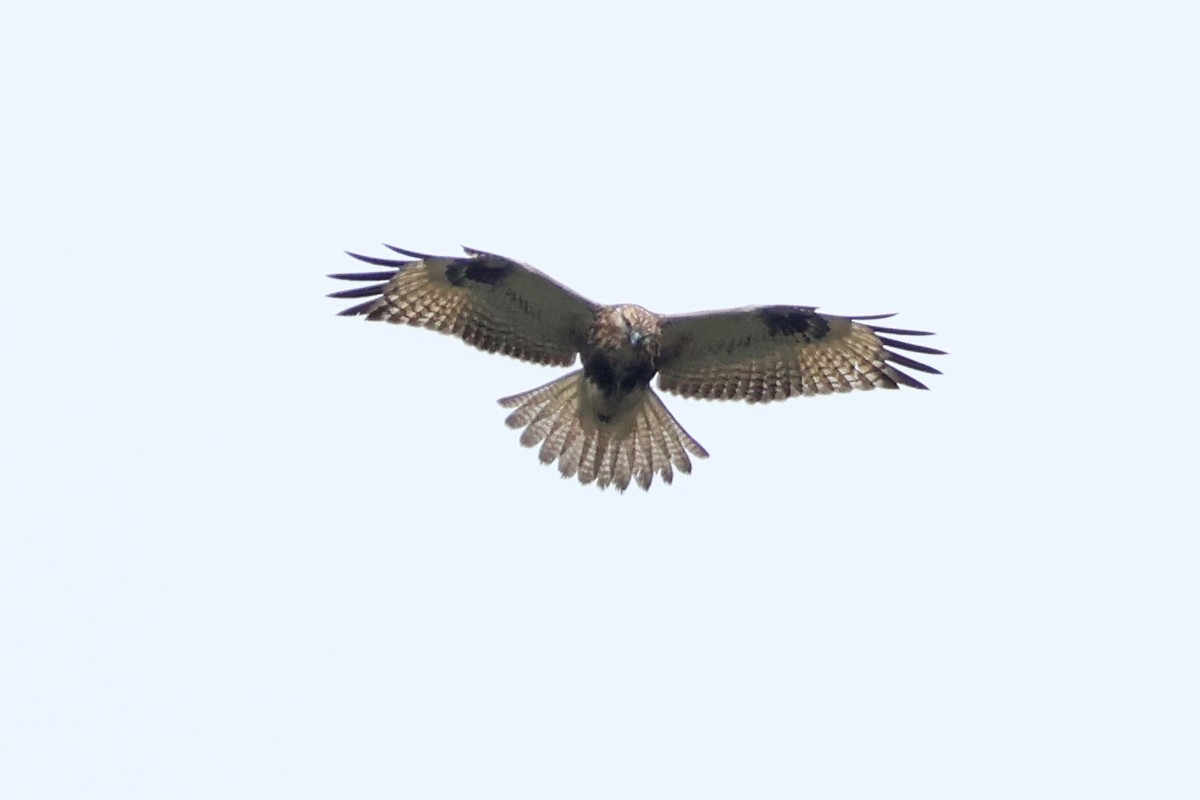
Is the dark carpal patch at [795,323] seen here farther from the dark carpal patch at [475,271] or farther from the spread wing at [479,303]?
the dark carpal patch at [475,271]

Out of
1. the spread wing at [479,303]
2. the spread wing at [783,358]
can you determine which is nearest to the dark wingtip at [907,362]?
the spread wing at [783,358]

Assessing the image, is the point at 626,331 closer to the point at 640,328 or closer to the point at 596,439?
the point at 640,328

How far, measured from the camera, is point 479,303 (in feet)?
43.3

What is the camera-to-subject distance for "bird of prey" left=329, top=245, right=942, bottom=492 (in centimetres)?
1293

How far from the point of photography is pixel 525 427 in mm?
13633

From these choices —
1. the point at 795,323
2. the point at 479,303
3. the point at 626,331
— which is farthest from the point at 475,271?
the point at 795,323

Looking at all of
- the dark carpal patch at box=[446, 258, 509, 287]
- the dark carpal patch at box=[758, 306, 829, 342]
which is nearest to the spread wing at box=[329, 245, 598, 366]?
the dark carpal patch at box=[446, 258, 509, 287]

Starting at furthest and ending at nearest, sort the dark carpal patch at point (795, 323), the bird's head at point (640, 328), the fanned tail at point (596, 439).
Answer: the fanned tail at point (596, 439) → the dark carpal patch at point (795, 323) → the bird's head at point (640, 328)

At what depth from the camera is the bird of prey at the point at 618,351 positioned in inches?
509

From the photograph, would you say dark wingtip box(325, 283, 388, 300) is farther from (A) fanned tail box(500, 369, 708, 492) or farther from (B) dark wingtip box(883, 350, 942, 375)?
(B) dark wingtip box(883, 350, 942, 375)

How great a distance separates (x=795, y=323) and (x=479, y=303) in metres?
2.28

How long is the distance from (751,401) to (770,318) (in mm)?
777

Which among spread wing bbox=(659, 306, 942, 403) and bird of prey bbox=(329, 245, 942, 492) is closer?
bird of prey bbox=(329, 245, 942, 492)

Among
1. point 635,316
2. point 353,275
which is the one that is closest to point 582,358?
point 635,316
